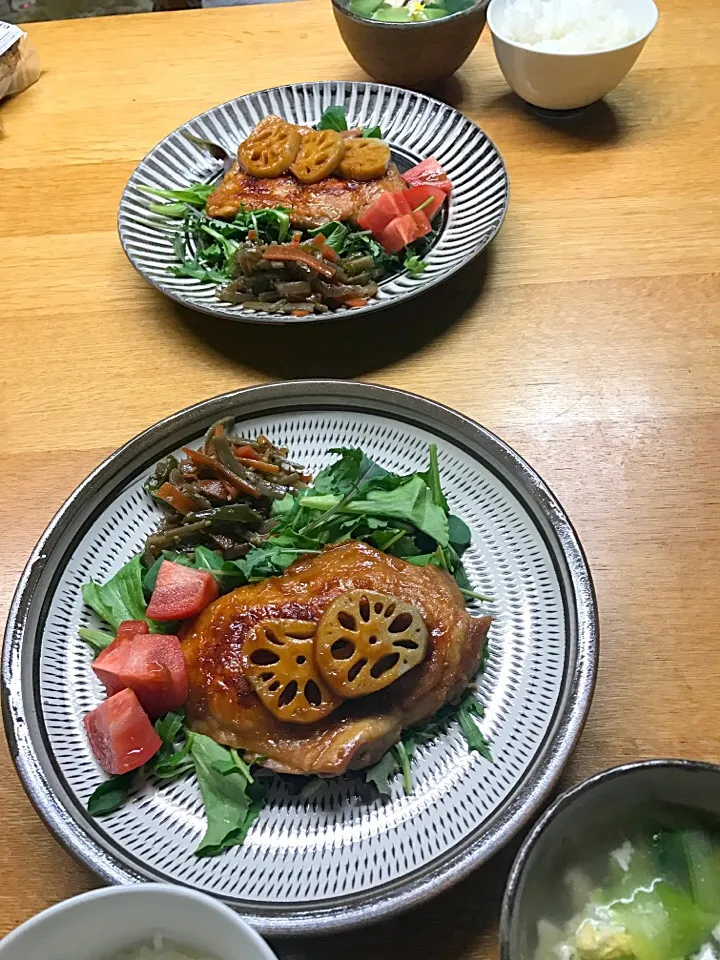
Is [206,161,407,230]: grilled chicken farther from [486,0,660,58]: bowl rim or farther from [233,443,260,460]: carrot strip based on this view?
[233,443,260,460]: carrot strip

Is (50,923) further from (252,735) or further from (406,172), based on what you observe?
(406,172)

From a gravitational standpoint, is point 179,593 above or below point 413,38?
below

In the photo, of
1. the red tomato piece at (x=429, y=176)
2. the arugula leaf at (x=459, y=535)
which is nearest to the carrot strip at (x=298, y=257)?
the red tomato piece at (x=429, y=176)

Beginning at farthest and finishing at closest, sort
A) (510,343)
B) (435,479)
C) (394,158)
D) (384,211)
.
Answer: (394,158) < (384,211) < (510,343) < (435,479)

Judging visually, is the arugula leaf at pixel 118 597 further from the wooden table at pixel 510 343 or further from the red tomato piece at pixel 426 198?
the red tomato piece at pixel 426 198

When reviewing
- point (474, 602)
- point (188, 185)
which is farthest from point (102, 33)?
point (474, 602)

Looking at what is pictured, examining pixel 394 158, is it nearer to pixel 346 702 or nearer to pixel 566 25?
pixel 566 25

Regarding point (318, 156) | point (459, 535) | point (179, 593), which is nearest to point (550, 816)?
point (459, 535)
